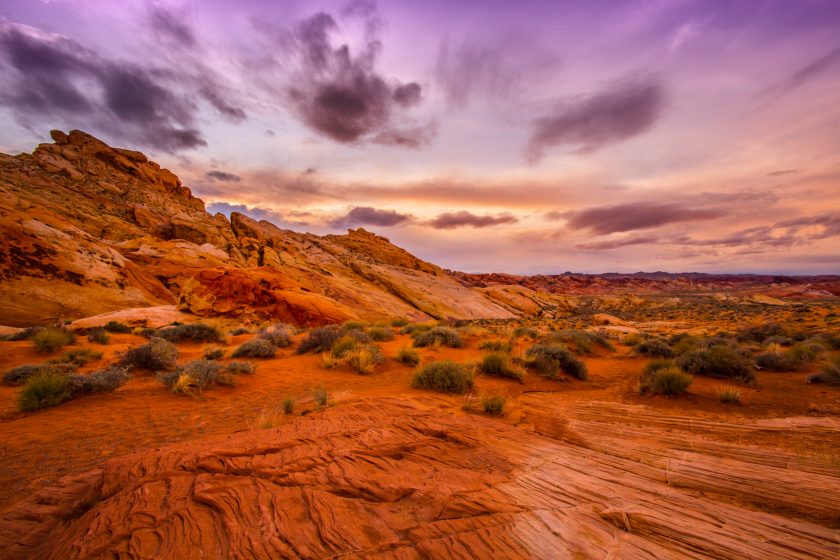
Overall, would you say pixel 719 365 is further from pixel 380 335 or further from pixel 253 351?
pixel 253 351

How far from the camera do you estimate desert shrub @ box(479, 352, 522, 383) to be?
9266 millimetres

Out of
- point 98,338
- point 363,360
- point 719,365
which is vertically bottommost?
point 719,365

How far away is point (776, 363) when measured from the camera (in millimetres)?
9844

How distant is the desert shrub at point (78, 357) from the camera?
9.39 meters

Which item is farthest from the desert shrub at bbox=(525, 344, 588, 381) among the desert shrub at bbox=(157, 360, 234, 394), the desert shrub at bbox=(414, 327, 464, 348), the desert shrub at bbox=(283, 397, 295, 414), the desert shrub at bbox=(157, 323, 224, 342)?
the desert shrub at bbox=(157, 323, 224, 342)

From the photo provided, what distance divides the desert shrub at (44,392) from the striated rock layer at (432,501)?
4101 millimetres

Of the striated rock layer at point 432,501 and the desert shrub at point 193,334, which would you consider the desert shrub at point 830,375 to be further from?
the desert shrub at point 193,334

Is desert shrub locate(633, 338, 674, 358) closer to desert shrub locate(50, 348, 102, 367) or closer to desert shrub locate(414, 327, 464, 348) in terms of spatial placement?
desert shrub locate(414, 327, 464, 348)

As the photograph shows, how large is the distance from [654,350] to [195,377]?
14.9 metres

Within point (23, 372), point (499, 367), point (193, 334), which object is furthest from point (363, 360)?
point (193, 334)

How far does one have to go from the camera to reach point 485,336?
16156 millimetres

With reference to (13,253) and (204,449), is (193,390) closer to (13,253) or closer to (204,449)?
(204,449)

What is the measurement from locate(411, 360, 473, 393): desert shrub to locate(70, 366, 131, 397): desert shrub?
6.49 meters

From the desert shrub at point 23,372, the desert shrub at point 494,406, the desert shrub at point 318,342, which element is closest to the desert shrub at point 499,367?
the desert shrub at point 494,406
